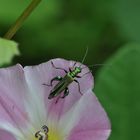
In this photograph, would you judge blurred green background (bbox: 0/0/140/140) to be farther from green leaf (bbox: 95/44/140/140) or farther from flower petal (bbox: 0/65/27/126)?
flower petal (bbox: 0/65/27/126)

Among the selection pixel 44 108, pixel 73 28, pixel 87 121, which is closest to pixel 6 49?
pixel 44 108

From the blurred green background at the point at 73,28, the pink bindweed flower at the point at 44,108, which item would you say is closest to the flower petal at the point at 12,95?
the pink bindweed flower at the point at 44,108

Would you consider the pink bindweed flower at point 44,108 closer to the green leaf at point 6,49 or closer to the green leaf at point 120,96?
the green leaf at point 6,49

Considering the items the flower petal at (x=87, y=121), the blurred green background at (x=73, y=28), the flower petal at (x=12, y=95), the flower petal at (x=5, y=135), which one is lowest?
the blurred green background at (x=73, y=28)

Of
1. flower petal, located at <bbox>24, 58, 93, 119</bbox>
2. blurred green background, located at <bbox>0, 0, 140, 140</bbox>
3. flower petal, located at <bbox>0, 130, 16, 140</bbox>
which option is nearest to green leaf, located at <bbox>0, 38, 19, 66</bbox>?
flower petal, located at <bbox>24, 58, 93, 119</bbox>

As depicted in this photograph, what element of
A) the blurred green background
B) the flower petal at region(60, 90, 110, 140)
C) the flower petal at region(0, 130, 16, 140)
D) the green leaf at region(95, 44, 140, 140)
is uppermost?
the flower petal at region(0, 130, 16, 140)

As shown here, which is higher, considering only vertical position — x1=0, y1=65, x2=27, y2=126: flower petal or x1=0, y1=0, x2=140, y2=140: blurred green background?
x1=0, y1=65, x2=27, y2=126: flower petal

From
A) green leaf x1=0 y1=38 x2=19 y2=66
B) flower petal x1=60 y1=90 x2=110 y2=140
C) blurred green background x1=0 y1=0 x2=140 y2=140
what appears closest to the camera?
flower petal x1=60 y1=90 x2=110 y2=140

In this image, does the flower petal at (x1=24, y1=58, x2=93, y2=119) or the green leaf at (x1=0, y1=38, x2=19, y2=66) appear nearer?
the flower petal at (x1=24, y1=58, x2=93, y2=119)

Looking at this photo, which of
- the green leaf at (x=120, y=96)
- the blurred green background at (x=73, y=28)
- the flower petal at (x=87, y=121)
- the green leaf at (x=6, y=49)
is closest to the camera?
the flower petal at (x=87, y=121)
